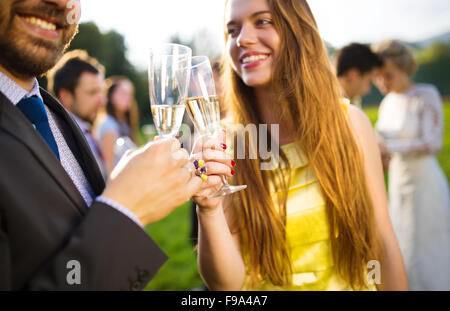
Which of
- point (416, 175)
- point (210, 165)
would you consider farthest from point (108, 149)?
point (416, 175)

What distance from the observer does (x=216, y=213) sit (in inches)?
72.2

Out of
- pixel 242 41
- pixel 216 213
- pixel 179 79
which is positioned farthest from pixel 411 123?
pixel 179 79

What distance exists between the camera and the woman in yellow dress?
7.00 feet

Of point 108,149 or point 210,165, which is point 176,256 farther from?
point 210,165

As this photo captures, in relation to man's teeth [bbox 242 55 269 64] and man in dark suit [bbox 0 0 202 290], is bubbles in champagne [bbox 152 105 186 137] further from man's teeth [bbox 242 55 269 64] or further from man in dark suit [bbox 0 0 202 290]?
man's teeth [bbox 242 55 269 64]

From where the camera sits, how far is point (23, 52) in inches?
46.9

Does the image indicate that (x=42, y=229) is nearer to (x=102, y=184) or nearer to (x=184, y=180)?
(x=184, y=180)

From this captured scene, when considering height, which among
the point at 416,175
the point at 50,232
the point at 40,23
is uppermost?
the point at 40,23

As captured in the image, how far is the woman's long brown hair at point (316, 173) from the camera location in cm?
213

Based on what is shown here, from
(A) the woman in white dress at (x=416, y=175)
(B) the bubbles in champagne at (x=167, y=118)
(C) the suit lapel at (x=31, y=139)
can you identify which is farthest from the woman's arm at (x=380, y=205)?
(A) the woman in white dress at (x=416, y=175)

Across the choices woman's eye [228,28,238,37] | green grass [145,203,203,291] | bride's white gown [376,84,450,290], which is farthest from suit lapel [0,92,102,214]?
bride's white gown [376,84,450,290]

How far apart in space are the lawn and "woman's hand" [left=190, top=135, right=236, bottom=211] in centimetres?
187

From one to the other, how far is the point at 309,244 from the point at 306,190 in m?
0.34

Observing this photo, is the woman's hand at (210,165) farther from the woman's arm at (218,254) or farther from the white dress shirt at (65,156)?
the white dress shirt at (65,156)
